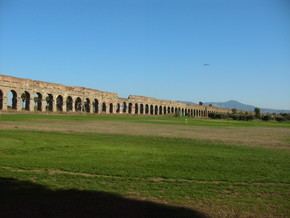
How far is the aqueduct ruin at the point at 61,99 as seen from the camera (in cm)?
4978

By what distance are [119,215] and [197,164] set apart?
588 centimetres

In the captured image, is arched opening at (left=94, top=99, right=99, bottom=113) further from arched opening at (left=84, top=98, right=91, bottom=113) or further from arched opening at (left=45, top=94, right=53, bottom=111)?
arched opening at (left=45, top=94, right=53, bottom=111)

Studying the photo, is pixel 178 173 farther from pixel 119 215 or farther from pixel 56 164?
pixel 119 215

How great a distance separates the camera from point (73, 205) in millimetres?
7805

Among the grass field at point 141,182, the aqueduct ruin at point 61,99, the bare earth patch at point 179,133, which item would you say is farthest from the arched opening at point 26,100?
the grass field at point 141,182

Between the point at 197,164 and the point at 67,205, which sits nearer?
the point at 67,205

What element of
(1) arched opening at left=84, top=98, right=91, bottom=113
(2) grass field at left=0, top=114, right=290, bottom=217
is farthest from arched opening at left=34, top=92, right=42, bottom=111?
(2) grass field at left=0, top=114, right=290, bottom=217

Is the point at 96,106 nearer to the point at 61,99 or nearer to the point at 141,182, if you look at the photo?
the point at 61,99

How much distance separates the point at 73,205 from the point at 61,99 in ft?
183

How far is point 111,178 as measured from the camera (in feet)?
33.9

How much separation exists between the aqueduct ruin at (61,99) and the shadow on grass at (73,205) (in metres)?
40.8

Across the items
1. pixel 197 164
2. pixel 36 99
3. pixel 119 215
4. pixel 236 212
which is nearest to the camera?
pixel 119 215

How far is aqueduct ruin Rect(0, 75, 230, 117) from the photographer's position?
49781 millimetres

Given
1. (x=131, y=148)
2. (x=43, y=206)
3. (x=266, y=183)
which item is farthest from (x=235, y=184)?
(x=131, y=148)
